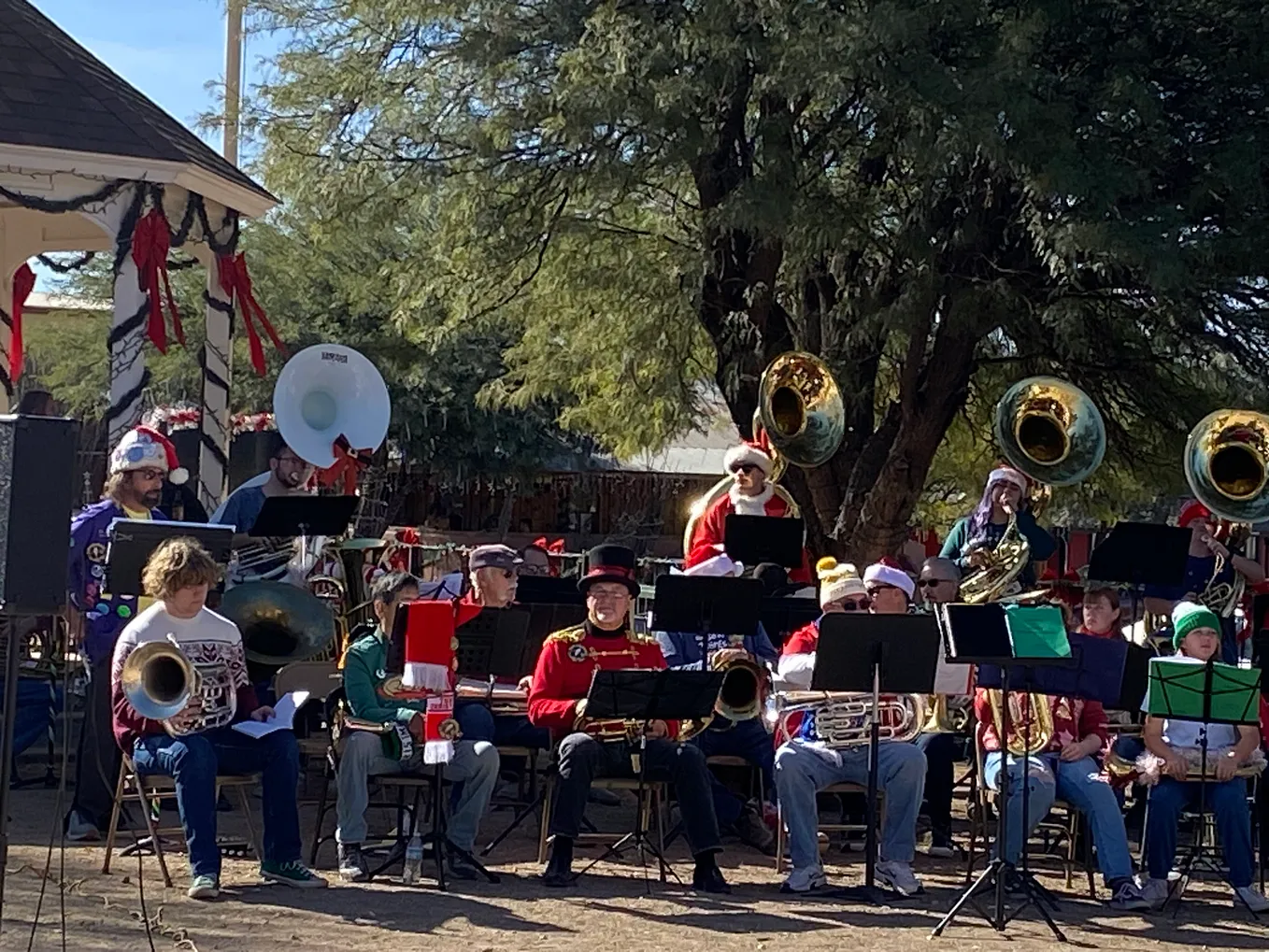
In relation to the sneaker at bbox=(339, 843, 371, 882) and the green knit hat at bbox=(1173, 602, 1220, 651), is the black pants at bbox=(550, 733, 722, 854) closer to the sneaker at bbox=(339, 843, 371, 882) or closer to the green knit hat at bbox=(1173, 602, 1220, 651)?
the sneaker at bbox=(339, 843, 371, 882)

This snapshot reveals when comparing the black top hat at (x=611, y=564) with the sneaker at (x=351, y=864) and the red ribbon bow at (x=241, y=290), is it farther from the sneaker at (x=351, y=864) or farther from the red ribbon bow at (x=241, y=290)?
the red ribbon bow at (x=241, y=290)

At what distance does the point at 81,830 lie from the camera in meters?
9.38

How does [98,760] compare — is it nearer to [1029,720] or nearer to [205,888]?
[205,888]

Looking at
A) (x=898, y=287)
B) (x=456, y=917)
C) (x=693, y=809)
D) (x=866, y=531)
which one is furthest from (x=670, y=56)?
(x=456, y=917)

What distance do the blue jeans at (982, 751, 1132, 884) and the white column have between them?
7.02 meters

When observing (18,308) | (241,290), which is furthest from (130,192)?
(18,308)

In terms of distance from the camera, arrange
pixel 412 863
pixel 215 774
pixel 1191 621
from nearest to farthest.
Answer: pixel 215 774 < pixel 412 863 < pixel 1191 621

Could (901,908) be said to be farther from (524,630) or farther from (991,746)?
(524,630)

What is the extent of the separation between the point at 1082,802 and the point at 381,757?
3.40 m

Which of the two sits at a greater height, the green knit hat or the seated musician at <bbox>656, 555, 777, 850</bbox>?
the green knit hat

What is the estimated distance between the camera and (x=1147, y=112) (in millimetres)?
12906

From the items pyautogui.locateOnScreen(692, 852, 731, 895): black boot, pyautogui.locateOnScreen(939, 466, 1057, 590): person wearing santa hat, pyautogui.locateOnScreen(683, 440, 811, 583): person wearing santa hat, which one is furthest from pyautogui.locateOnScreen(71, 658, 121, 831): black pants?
pyautogui.locateOnScreen(939, 466, 1057, 590): person wearing santa hat

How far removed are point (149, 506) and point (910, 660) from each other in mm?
4121

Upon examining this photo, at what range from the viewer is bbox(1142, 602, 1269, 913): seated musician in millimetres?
8773
